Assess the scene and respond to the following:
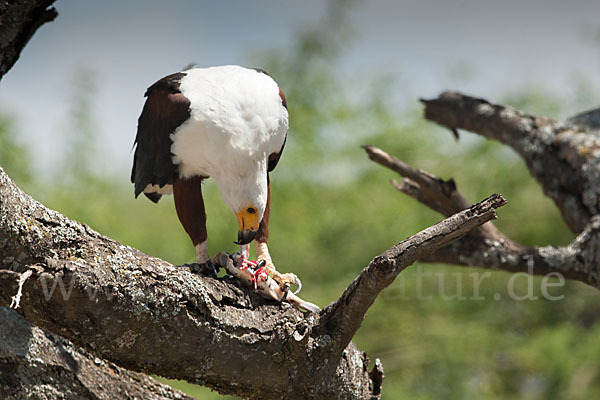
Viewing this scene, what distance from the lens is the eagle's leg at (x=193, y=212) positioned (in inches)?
135

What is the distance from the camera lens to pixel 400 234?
9.33m

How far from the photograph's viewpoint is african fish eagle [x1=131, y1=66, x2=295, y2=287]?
10.8 feet

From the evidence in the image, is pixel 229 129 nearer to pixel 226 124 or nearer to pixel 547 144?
→ pixel 226 124

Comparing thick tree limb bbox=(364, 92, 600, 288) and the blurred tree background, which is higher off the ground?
the blurred tree background

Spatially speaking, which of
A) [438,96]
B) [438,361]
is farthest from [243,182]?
[438,361]

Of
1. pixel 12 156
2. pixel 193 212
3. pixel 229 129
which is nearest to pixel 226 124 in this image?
pixel 229 129

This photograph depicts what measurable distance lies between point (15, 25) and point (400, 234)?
726 centimetres

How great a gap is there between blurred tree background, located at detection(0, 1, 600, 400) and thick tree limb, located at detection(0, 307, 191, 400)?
229 inches

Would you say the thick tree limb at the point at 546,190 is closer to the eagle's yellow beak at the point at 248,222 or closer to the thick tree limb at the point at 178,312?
the eagle's yellow beak at the point at 248,222

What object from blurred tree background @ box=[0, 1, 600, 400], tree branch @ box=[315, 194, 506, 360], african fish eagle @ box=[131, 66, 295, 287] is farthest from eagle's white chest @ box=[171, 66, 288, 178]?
blurred tree background @ box=[0, 1, 600, 400]

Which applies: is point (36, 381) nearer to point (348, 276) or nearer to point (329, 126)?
point (348, 276)

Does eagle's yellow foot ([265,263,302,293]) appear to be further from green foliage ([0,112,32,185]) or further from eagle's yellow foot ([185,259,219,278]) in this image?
green foliage ([0,112,32,185])

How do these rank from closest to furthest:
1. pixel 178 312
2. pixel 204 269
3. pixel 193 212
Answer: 1. pixel 178 312
2. pixel 204 269
3. pixel 193 212

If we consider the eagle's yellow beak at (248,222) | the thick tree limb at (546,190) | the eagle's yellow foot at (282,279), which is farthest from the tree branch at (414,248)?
the thick tree limb at (546,190)
